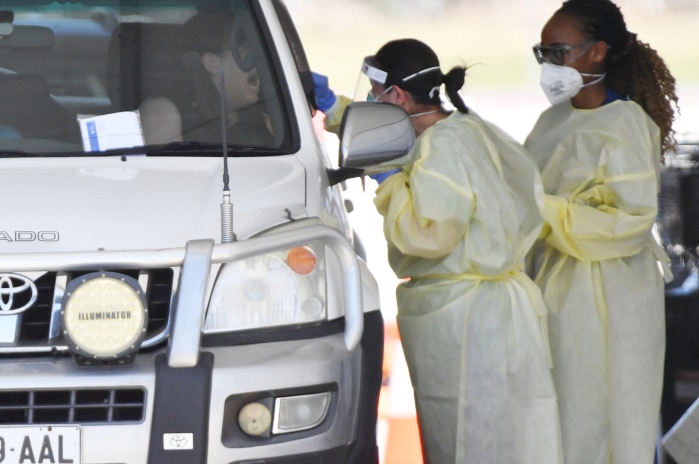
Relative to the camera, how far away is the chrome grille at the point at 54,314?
3281 millimetres

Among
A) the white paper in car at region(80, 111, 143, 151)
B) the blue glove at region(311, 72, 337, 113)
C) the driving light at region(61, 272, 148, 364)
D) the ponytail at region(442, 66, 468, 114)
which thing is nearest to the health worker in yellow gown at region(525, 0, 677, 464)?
the ponytail at region(442, 66, 468, 114)

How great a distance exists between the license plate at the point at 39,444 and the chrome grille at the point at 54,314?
0.75ft

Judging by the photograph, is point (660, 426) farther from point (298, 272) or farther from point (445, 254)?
point (298, 272)

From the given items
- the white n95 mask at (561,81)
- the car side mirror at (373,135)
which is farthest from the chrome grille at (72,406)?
the white n95 mask at (561,81)

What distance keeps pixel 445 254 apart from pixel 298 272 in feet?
2.71

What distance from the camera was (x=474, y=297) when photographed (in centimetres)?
421

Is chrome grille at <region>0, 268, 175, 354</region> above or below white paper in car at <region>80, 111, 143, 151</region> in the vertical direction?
below

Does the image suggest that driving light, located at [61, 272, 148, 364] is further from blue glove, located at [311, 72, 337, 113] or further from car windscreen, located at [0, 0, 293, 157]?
blue glove, located at [311, 72, 337, 113]

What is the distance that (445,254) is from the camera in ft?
13.8

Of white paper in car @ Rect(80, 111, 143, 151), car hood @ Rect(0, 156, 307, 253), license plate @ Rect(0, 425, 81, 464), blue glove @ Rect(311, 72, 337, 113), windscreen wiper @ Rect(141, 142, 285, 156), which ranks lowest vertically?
license plate @ Rect(0, 425, 81, 464)

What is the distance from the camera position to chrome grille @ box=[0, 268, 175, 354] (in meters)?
3.28

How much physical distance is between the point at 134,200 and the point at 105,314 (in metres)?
0.42

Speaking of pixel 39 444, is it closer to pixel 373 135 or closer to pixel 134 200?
pixel 134 200

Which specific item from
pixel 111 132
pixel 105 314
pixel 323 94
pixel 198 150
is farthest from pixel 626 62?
pixel 105 314
